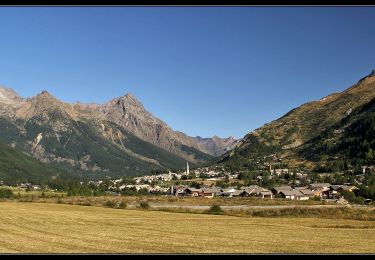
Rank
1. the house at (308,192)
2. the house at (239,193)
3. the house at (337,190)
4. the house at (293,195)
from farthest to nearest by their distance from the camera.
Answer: the house at (239,193)
the house at (308,192)
the house at (337,190)
the house at (293,195)

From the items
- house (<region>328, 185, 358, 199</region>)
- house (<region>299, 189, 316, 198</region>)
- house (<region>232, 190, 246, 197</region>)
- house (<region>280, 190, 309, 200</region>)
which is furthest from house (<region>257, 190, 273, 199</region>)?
house (<region>328, 185, 358, 199</region>)

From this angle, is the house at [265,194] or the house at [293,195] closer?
the house at [293,195]

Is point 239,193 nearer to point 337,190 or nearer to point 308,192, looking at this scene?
point 308,192

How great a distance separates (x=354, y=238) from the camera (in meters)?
40.1

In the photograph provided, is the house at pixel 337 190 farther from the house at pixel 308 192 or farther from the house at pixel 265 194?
the house at pixel 265 194

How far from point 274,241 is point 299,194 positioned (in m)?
148

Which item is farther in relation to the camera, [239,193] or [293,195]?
[239,193]

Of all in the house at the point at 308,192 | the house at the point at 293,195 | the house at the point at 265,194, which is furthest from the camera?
the house at the point at 265,194

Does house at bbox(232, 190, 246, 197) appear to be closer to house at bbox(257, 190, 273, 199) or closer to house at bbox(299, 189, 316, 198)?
house at bbox(257, 190, 273, 199)

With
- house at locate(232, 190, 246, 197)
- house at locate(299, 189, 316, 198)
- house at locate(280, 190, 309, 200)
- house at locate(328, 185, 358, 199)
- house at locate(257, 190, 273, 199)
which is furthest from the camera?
house at locate(232, 190, 246, 197)

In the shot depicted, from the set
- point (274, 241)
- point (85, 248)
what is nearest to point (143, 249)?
point (85, 248)

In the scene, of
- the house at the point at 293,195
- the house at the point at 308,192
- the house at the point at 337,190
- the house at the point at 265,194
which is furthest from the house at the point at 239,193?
the house at the point at 337,190

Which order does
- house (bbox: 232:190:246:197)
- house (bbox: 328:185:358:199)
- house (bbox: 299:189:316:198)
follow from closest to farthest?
1. house (bbox: 328:185:358:199)
2. house (bbox: 299:189:316:198)
3. house (bbox: 232:190:246:197)

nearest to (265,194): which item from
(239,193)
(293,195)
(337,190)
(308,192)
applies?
(239,193)
